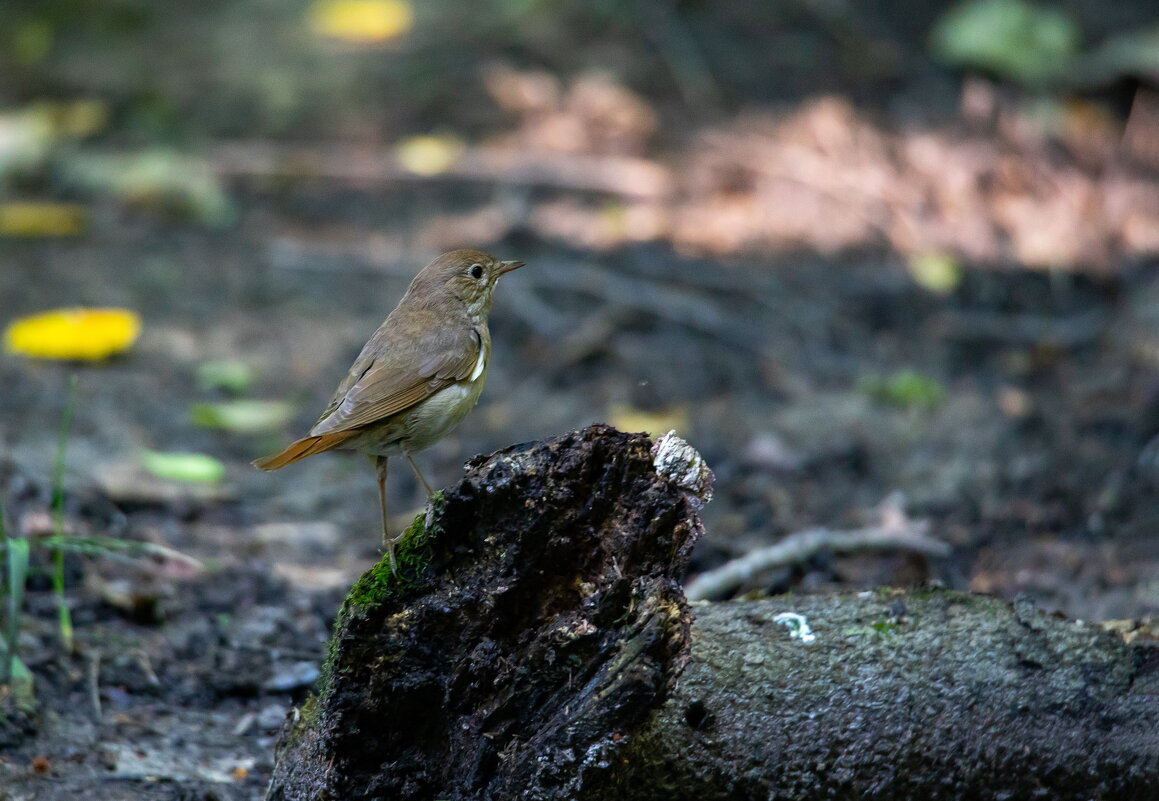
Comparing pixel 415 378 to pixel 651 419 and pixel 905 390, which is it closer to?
pixel 651 419

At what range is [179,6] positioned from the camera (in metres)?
11.0

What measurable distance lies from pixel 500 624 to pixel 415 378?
1328 mm

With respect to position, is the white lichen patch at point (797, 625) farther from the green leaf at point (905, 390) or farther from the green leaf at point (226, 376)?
the green leaf at point (226, 376)

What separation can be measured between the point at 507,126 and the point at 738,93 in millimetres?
1766

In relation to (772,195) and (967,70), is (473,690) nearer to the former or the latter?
(772,195)

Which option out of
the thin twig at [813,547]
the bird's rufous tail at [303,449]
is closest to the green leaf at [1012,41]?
the thin twig at [813,547]

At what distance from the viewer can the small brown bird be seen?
3.61 meters

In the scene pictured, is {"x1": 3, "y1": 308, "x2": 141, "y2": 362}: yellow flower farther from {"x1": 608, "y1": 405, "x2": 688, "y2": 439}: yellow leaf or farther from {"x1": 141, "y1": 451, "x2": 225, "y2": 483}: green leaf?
{"x1": 608, "y1": 405, "x2": 688, "y2": 439}: yellow leaf

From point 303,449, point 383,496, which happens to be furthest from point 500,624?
point 303,449

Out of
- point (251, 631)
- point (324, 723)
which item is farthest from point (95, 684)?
point (324, 723)

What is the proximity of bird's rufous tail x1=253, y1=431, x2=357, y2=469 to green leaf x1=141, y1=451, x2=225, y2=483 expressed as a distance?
6.10ft

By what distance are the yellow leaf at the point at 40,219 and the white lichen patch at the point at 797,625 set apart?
6712mm

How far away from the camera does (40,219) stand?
8148mm

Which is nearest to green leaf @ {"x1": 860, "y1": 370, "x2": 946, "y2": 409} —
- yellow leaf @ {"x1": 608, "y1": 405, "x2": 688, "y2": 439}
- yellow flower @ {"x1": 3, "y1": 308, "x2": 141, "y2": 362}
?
yellow leaf @ {"x1": 608, "y1": 405, "x2": 688, "y2": 439}
